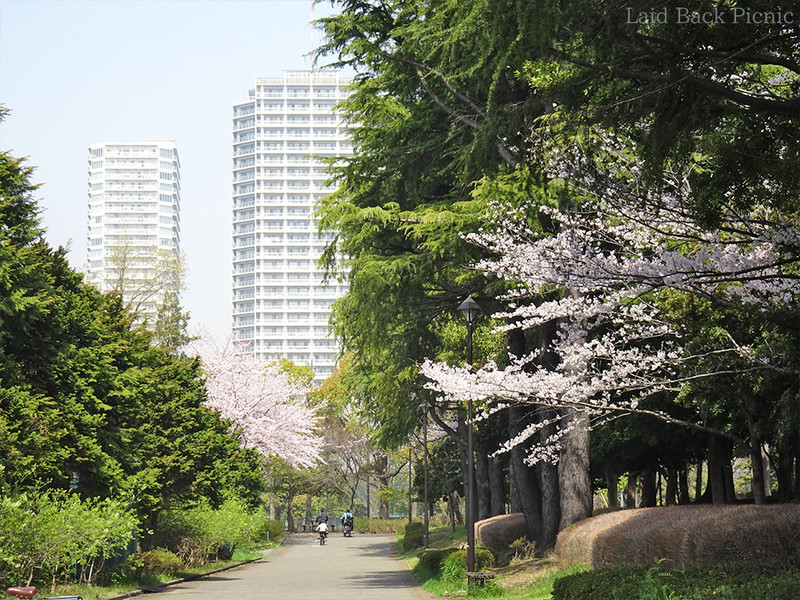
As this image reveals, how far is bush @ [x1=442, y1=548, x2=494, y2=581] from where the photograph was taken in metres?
23.2

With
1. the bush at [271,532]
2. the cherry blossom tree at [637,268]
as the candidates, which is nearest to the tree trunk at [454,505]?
the bush at [271,532]

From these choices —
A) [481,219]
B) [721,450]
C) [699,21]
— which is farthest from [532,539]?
[699,21]

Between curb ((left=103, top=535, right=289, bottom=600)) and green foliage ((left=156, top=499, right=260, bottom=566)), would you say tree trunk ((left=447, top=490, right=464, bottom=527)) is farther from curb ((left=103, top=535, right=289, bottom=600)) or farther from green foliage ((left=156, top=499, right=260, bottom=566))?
curb ((left=103, top=535, right=289, bottom=600))

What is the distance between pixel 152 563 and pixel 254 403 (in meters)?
26.8

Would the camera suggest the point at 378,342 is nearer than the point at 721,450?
No

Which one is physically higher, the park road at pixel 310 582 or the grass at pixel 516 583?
the grass at pixel 516 583

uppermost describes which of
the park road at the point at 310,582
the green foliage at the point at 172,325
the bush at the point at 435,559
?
the green foliage at the point at 172,325

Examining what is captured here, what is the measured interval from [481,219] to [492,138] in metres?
9.66

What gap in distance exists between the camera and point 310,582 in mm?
26734

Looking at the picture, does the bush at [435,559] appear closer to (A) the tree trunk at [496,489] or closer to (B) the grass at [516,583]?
(B) the grass at [516,583]

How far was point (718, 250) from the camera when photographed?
46.7ft

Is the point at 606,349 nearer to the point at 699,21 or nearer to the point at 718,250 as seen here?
the point at 718,250

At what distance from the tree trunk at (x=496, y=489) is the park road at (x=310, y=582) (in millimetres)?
4698

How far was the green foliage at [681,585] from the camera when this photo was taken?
9.66m
